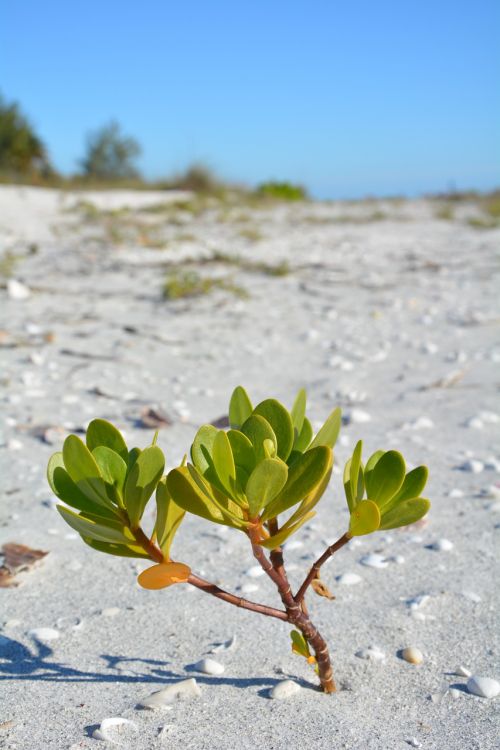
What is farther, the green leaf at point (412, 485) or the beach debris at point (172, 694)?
the beach debris at point (172, 694)

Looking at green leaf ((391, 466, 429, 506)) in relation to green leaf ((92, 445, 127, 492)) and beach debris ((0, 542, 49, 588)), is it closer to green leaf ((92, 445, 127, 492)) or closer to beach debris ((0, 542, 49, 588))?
green leaf ((92, 445, 127, 492))

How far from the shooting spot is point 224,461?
102 centimetres

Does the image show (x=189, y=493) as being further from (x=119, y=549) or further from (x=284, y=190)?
(x=284, y=190)

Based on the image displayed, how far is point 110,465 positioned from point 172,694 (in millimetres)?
462

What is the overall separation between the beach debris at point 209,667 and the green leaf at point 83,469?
0.47 m

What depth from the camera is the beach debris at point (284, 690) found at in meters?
1.31

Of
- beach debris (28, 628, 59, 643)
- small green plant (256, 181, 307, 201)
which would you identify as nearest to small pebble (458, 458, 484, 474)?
beach debris (28, 628, 59, 643)

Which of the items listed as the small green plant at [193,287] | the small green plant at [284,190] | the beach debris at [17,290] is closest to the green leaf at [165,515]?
the small green plant at [193,287]

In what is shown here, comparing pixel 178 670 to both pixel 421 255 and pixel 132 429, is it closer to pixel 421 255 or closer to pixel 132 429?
→ pixel 132 429

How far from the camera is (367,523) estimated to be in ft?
3.57

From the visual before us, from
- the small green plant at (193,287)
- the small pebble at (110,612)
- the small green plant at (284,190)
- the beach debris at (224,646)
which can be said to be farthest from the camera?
the small green plant at (284,190)

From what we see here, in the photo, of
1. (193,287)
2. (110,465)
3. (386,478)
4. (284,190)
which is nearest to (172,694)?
(110,465)

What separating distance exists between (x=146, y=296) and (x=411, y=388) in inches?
94.9

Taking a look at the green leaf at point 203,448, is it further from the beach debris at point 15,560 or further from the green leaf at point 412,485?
the beach debris at point 15,560
